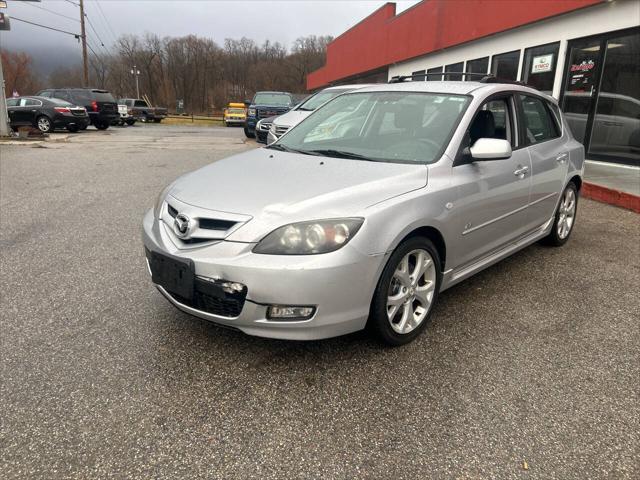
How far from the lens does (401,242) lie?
2809mm

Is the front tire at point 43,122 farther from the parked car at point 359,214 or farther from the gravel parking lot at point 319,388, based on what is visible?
the parked car at point 359,214

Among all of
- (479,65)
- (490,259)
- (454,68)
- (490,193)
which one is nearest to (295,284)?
(490,193)

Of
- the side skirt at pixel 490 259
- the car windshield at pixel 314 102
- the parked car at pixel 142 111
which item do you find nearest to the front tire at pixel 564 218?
the side skirt at pixel 490 259

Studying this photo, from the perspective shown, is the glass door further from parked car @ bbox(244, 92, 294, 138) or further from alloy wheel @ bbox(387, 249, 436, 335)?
parked car @ bbox(244, 92, 294, 138)

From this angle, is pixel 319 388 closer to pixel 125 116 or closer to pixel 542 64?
pixel 542 64

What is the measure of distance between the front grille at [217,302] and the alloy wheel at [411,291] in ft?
2.90

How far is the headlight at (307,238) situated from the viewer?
97.9 inches

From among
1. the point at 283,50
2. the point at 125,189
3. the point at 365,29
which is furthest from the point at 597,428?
the point at 283,50

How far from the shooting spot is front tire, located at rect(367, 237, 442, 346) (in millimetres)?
2752

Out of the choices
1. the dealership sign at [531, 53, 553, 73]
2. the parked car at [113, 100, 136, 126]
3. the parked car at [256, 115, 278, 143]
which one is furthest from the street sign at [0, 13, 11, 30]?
the dealership sign at [531, 53, 553, 73]

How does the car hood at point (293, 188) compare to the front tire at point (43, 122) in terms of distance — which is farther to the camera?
the front tire at point (43, 122)

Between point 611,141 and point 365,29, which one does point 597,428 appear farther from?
point 365,29

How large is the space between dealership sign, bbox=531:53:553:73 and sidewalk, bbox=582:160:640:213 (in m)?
3.23

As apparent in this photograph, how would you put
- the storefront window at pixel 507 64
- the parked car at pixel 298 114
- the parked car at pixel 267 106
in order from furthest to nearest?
the parked car at pixel 267 106 < the storefront window at pixel 507 64 < the parked car at pixel 298 114
